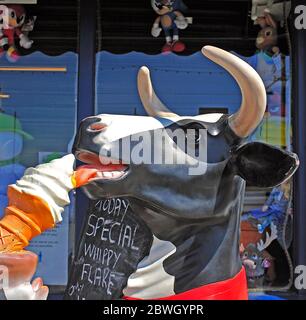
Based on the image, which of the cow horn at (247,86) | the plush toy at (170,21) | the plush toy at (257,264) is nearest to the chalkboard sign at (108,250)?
the cow horn at (247,86)

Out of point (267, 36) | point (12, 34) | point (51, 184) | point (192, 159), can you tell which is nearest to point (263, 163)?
point (192, 159)

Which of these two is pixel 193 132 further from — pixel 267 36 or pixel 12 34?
pixel 12 34

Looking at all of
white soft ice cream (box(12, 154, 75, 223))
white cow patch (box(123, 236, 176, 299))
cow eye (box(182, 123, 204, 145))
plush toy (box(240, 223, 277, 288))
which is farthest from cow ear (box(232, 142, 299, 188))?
plush toy (box(240, 223, 277, 288))

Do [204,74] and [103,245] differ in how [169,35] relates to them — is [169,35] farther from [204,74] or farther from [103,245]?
[103,245]

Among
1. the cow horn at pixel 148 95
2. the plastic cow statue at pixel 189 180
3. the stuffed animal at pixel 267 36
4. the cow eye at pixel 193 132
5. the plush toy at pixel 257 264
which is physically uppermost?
the stuffed animal at pixel 267 36

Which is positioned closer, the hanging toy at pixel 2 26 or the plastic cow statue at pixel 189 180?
the plastic cow statue at pixel 189 180

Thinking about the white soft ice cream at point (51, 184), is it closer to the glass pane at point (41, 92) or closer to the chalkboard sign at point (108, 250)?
the chalkboard sign at point (108, 250)

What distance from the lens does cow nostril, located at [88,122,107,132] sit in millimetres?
1443

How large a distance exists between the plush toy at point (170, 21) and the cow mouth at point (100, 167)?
163 cm

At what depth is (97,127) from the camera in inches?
57.1

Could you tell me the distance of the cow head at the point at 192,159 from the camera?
142 centimetres

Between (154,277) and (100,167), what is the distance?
0.34 meters

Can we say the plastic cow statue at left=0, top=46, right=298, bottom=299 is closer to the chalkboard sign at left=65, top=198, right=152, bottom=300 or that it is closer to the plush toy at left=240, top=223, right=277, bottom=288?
the chalkboard sign at left=65, top=198, right=152, bottom=300
